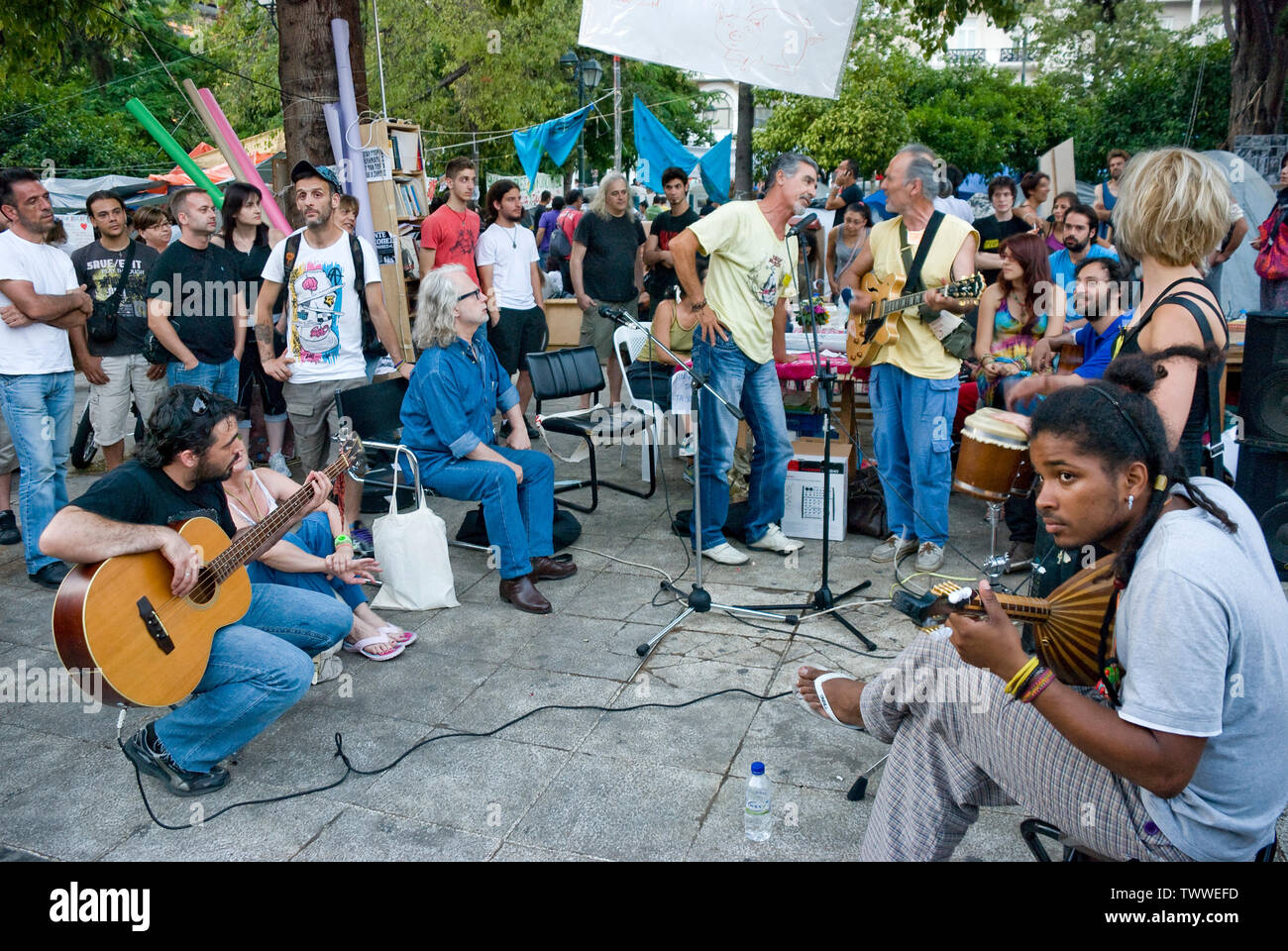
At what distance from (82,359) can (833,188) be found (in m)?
Answer: 9.22

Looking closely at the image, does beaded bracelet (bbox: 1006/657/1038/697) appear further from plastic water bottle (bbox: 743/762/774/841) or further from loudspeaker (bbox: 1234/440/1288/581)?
loudspeaker (bbox: 1234/440/1288/581)

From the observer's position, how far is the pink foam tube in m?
6.56

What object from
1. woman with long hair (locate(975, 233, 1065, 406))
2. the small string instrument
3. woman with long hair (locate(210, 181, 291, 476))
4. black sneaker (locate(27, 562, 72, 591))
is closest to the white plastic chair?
woman with long hair (locate(975, 233, 1065, 406))

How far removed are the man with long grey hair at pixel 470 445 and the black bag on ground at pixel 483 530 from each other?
51cm

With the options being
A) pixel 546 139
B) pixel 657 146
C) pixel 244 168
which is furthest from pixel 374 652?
pixel 546 139

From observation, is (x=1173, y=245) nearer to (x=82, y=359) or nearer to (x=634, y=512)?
(x=634, y=512)

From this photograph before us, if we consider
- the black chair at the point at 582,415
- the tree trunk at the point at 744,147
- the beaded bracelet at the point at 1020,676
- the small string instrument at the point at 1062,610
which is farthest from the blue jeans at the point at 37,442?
the tree trunk at the point at 744,147

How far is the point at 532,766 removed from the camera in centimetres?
328

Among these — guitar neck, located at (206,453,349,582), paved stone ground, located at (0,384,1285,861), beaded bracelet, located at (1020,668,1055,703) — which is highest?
beaded bracelet, located at (1020,668,1055,703)

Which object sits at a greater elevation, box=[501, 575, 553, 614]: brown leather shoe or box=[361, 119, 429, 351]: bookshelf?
box=[361, 119, 429, 351]: bookshelf

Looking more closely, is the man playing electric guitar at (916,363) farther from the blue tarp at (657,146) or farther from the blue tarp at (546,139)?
the blue tarp at (546,139)

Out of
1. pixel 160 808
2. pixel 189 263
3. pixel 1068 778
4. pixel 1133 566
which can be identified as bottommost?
pixel 160 808
